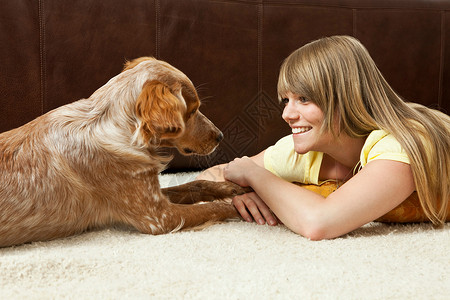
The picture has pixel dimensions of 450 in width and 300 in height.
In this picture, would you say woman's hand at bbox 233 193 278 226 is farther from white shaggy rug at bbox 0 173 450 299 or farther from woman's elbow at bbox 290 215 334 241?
woman's elbow at bbox 290 215 334 241

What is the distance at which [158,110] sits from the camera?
177cm

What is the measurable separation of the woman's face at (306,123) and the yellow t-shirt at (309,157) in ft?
0.55

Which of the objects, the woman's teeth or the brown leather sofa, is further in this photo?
the brown leather sofa

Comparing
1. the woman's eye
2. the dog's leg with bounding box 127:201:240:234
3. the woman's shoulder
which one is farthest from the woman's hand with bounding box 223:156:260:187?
the woman's shoulder

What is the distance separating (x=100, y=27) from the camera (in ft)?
9.47

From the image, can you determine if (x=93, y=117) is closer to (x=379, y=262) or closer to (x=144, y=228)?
(x=144, y=228)

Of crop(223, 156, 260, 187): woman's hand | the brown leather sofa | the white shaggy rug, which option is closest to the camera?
the white shaggy rug

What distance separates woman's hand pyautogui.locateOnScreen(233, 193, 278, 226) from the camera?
2.01 m

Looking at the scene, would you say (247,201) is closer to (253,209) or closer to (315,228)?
(253,209)

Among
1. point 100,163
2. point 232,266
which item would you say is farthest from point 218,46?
point 232,266

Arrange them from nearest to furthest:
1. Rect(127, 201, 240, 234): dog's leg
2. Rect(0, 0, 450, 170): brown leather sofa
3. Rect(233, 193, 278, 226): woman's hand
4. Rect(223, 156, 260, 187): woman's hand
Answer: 1. Rect(127, 201, 240, 234): dog's leg
2. Rect(233, 193, 278, 226): woman's hand
3. Rect(223, 156, 260, 187): woman's hand
4. Rect(0, 0, 450, 170): brown leather sofa

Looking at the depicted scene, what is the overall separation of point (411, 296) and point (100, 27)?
230 centimetres

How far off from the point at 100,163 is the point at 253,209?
2.13 feet

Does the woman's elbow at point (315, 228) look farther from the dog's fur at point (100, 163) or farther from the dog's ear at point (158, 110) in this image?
the dog's ear at point (158, 110)
